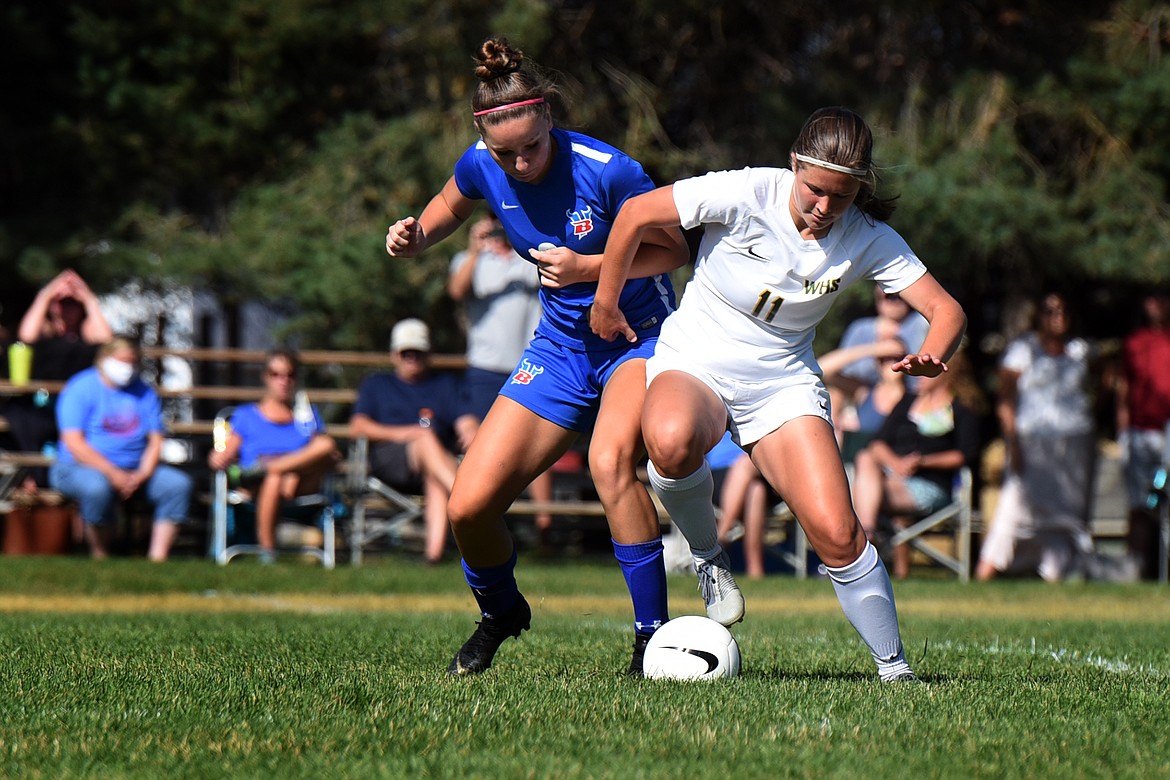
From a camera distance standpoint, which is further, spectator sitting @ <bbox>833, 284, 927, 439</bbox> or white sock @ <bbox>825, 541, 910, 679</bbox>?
spectator sitting @ <bbox>833, 284, 927, 439</bbox>

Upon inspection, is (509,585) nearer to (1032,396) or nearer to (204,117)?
(1032,396)

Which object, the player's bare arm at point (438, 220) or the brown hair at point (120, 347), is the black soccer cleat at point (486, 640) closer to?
the player's bare arm at point (438, 220)

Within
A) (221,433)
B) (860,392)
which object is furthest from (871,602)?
(221,433)

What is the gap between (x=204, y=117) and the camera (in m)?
15.0

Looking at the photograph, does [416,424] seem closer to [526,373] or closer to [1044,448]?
[1044,448]

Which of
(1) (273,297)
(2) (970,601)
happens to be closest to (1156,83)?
(2) (970,601)

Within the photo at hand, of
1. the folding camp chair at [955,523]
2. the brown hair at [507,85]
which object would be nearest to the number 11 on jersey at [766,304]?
the brown hair at [507,85]

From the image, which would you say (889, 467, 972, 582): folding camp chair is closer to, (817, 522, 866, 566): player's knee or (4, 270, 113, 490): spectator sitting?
(4, 270, 113, 490): spectator sitting

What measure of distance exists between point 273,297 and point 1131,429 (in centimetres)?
763

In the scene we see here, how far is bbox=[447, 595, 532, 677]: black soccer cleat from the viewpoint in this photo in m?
5.32

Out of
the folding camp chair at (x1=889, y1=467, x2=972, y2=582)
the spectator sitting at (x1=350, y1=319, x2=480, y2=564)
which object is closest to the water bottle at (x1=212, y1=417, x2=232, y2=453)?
the spectator sitting at (x1=350, y1=319, x2=480, y2=564)

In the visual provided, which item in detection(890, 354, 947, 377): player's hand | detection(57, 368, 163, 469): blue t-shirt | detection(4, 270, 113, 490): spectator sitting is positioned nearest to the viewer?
detection(890, 354, 947, 377): player's hand

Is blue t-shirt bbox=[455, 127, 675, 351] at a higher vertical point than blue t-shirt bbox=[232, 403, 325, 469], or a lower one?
higher

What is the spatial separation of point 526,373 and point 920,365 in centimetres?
146
